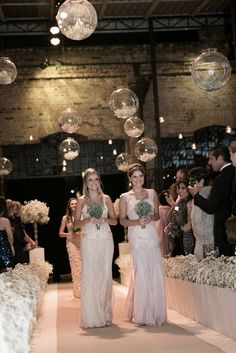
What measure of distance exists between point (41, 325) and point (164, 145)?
30.2 ft

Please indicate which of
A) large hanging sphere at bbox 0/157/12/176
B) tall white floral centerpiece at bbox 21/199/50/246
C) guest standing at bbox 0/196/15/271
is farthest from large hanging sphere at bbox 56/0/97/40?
tall white floral centerpiece at bbox 21/199/50/246

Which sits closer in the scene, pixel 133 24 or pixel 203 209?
pixel 203 209

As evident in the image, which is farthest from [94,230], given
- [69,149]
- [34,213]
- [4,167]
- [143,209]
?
[4,167]

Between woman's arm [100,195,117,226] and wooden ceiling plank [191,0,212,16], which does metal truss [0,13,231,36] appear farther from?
woman's arm [100,195,117,226]

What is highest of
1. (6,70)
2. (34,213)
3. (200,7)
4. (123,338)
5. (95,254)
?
(200,7)

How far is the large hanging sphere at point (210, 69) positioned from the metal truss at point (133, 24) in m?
8.70

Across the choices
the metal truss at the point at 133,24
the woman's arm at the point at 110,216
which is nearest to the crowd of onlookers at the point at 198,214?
the woman's arm at the point at 110,216

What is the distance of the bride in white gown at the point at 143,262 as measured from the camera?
23.4 feet

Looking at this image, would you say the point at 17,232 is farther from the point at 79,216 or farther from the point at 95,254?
the point at 95,254

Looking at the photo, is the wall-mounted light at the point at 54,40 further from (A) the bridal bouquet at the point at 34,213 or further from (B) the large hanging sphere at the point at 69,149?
(A) the bridal bouquet at the point at 34,213

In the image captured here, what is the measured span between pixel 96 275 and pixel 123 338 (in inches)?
50.9

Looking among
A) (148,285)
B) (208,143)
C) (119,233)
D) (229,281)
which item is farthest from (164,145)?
(229,281)

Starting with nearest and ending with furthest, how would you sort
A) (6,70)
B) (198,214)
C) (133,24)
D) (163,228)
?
(198,214) < (6,70) < (163,228) < (133,24)

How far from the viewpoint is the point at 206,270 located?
251 inches
